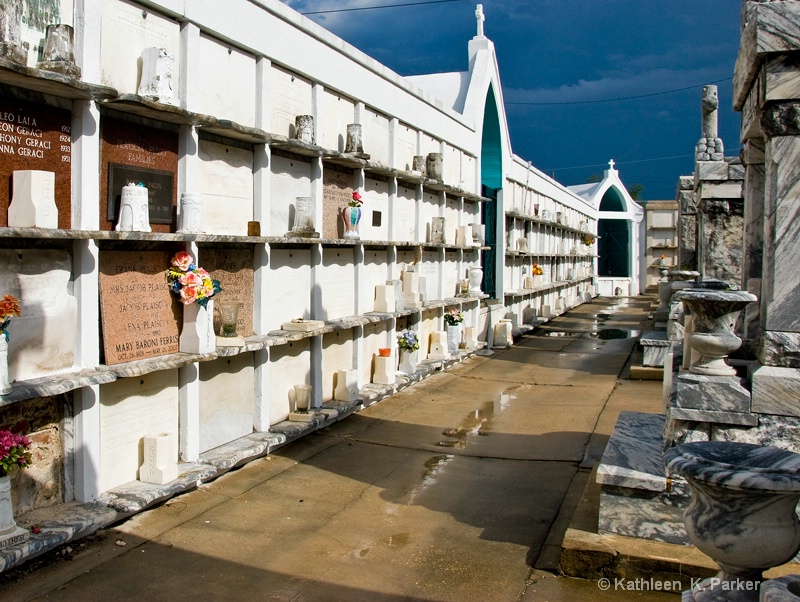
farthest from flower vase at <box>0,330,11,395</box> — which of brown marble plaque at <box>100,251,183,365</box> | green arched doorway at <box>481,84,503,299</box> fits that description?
green arched doorway at <box>481,84,503,299</box>

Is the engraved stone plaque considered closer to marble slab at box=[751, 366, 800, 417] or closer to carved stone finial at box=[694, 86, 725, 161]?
marble slab at box=[751, 366, 800, 417]

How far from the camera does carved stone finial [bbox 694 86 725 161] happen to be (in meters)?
12.1

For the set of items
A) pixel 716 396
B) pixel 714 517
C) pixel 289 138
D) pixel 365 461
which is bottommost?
pixel 365 461

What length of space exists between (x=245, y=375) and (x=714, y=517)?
4428mm

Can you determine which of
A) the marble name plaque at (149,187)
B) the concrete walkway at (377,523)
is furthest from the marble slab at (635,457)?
the marble name plaque at (149,187)

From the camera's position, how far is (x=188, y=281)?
17.8ft

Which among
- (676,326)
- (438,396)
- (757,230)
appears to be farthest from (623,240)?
(757,230)

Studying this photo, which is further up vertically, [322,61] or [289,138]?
[322,61]

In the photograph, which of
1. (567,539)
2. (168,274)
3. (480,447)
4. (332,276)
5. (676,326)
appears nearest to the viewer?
(567,539)

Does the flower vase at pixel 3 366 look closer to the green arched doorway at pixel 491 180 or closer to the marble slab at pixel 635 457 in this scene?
the marble slab at pixel 635 457

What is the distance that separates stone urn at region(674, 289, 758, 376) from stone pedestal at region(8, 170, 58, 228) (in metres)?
3.76

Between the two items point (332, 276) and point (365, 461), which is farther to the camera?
point (332, 276)

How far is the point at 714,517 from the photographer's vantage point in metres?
2.95

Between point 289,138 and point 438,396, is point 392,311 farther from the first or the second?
point 289,138
